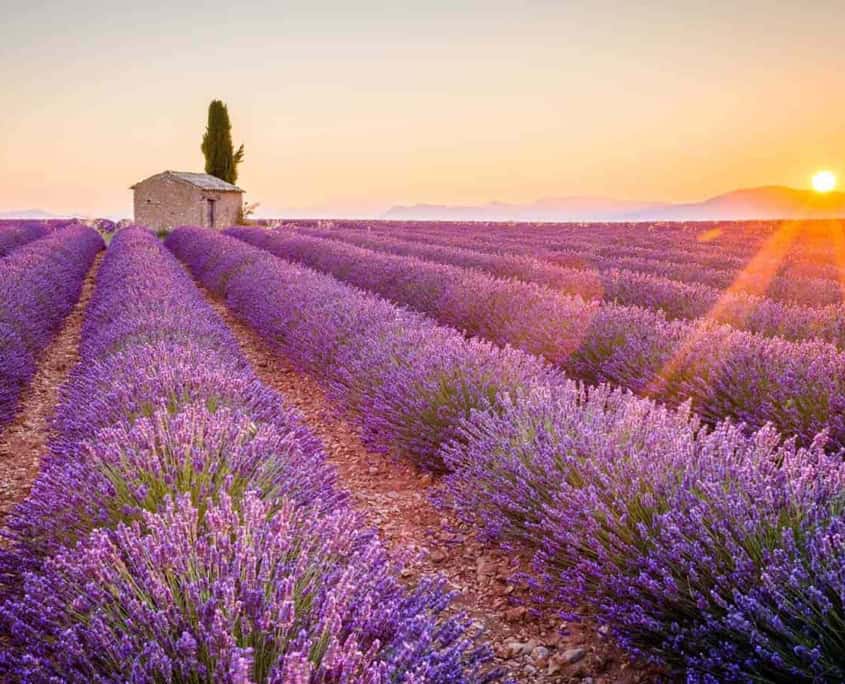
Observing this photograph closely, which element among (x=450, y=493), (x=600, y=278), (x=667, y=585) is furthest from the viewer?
(x=600, y=278)

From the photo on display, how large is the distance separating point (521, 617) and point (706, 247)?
1532 cm

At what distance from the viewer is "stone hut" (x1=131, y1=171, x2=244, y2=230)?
27.2 metres

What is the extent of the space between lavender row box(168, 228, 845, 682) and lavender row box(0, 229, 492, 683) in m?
0.56

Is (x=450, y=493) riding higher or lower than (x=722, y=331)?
lower

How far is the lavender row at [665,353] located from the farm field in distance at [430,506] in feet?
0.07

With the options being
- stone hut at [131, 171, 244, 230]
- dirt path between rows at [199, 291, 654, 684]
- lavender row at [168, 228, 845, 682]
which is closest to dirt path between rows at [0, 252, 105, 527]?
dirt path between rows at [199, 291, 654, 684]

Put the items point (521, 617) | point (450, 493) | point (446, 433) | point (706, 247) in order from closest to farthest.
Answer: point (521, 617) < point (450, 493) < point (446, 433) < point (706, 247)

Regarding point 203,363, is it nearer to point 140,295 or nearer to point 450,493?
point 450,493

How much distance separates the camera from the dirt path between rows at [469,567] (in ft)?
6.71

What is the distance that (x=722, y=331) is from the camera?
4.32 meters

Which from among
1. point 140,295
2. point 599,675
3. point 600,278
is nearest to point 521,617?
point 599,675

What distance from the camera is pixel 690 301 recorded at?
6234mm

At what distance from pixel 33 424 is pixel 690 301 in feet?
19.4

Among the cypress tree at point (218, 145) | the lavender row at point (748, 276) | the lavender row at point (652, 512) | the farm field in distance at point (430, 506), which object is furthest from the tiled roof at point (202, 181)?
the lavender row at point (652, 512)
